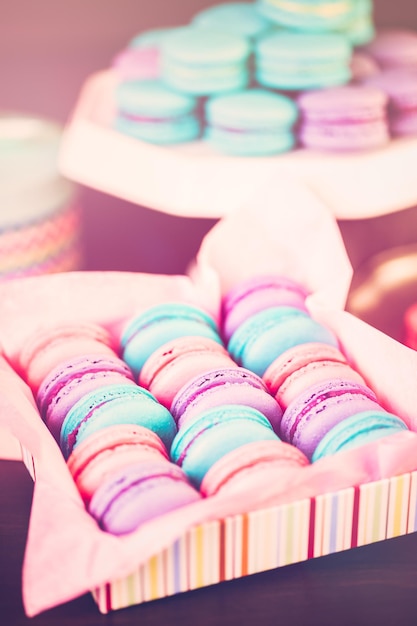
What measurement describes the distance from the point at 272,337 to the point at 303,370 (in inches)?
2.8

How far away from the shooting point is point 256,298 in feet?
2.97

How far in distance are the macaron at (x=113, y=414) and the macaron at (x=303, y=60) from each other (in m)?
0.52

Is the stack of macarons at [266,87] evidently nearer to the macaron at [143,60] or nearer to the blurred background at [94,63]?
the macaron at [143,60]

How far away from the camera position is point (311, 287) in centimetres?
97

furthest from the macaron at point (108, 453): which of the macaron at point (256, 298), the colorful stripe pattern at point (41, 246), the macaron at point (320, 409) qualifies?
the colorful stripe pattern at point (41, 246)

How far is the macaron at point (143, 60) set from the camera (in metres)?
1.20

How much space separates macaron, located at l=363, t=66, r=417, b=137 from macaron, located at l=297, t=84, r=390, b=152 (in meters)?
0.03

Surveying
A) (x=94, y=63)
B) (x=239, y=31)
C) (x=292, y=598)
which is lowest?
(x=292, y=598)

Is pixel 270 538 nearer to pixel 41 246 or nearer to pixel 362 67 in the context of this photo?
Result: pixel 41 246

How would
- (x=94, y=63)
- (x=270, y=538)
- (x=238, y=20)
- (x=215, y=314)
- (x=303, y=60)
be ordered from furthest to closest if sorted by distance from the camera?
(x=94, y=63)
(x=238, y=20)
(x=303, y=60)
(x=215, y=314)
(x=270, y=538)

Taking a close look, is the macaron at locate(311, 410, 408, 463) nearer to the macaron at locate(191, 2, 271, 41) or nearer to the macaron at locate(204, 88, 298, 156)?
the macaron at locate(204, 88, 298, 156)

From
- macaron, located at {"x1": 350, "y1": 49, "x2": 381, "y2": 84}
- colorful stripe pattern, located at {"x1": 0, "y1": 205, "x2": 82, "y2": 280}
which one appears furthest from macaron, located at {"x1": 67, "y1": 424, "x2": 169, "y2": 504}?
macaron, located at {"x1": 350, "y1": 49, "x2": 381, "y2": 84}

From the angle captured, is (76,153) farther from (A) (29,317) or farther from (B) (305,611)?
(B) (305,611)

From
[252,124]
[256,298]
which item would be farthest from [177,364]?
[252,124]
